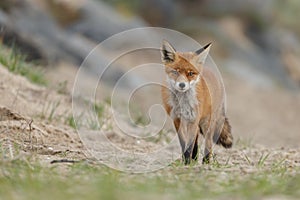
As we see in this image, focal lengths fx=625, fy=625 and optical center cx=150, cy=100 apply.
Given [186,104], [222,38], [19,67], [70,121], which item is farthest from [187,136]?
[222,38]

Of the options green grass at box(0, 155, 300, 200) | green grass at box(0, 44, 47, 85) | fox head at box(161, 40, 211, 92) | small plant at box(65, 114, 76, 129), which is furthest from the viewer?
green grass at box(0, 44, 47, 85)

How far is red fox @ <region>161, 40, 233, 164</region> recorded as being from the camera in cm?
586

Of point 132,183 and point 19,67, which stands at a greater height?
point 19,67

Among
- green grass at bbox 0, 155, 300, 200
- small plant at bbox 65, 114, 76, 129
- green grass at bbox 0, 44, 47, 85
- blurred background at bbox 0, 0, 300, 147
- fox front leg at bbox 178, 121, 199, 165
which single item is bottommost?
green grass at bbox 0, 155, 300, 200

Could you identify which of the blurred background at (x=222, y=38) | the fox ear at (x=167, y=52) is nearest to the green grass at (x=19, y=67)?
the blurred background at (x=222, y=38)

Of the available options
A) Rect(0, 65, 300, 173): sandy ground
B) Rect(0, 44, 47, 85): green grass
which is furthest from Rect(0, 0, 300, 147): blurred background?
Rect(0, 65, 300, 173): sandy ground

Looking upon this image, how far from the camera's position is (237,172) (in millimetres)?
4938

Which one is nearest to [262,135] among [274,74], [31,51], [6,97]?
[31,51]

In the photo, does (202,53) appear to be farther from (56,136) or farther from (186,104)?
(56,136)

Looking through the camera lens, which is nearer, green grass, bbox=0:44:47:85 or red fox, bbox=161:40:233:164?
red fox, bbox=161:40:233:164

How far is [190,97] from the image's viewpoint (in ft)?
19.7

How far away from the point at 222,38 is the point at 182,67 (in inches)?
681

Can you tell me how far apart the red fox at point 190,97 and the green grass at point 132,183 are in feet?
3.42

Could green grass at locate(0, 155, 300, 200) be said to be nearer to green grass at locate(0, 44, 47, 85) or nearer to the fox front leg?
the fox front leg
